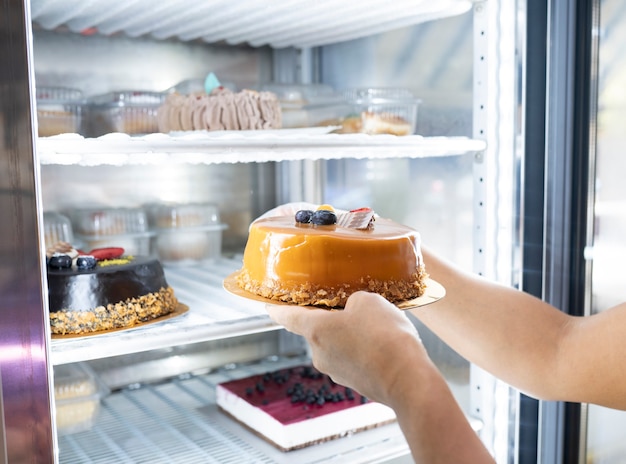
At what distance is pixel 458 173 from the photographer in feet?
5.81

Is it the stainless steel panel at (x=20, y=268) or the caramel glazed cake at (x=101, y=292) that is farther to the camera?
the caramel glazed cake at (x=101, y=292)

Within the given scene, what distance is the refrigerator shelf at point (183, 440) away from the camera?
157 centimetres

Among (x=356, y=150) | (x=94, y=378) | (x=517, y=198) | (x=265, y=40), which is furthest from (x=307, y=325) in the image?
(x=265, y=40)

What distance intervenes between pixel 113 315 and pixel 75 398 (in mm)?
453

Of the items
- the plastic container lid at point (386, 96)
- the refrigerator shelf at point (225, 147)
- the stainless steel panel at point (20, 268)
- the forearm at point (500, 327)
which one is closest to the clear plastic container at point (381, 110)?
the plastic container lid at point (386, 96)

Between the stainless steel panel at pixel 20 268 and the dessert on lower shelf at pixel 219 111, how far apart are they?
19.9 inches

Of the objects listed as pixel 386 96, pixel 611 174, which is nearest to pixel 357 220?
pixel 386 96

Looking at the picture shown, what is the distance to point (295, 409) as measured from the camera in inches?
66.3

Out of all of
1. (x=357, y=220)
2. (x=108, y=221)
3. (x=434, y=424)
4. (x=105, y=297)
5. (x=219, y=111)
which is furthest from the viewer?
(x=108, y=221)

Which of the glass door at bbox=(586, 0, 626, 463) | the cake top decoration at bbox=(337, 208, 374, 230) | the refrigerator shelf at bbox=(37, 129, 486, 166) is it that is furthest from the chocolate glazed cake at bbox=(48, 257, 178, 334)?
the glass door at bbox=(586, 0, 626, 463)

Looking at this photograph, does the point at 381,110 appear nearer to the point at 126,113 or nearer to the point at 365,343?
the point at 126,113

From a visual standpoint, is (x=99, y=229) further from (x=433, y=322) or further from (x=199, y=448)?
(x=433, y=322)

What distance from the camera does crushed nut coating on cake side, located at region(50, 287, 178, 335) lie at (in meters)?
1.32

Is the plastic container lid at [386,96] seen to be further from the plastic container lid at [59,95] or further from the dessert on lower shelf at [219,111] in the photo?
the plastic container lid at [59,95]
